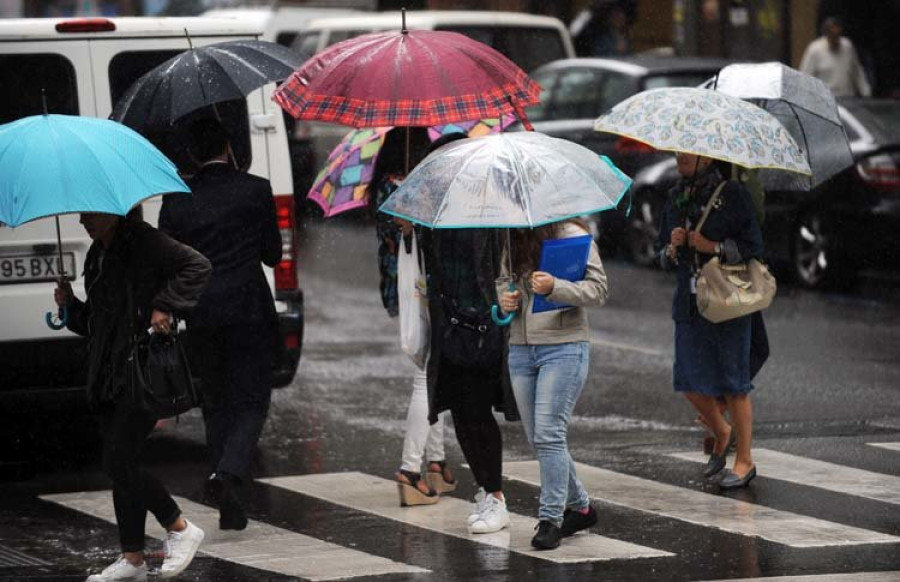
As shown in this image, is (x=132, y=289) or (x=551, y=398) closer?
(x=132, y=289)

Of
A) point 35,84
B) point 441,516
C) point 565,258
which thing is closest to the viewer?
point 565,258

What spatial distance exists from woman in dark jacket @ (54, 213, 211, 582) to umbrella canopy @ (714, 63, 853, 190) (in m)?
3.32

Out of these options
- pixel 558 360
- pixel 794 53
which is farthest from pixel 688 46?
pixel 558 360

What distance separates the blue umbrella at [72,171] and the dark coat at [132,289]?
25 cm

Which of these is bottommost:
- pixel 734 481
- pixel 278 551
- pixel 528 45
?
pixel 734 481

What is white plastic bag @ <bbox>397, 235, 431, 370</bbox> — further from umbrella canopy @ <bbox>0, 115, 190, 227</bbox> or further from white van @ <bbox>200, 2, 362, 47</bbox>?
white van @ <bbox>200, 2, 362, 47</bbox>

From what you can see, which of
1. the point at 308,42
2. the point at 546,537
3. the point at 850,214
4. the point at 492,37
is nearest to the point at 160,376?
the point at 546,537

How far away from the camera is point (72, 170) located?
7270 mm

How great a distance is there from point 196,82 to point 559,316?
1.92 meters

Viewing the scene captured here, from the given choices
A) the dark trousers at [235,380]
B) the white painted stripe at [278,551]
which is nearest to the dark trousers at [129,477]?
the white painted stripe at [278,551]

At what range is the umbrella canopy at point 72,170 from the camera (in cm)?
718

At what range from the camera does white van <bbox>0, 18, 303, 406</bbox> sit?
9664 millimetres

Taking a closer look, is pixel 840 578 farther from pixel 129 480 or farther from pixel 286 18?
pixel 286 18

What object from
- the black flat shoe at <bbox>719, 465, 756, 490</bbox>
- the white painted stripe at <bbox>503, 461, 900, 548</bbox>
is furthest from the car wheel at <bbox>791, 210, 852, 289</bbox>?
the black flat shoe at <bbox>719, 465, 756, 490</bbox>
